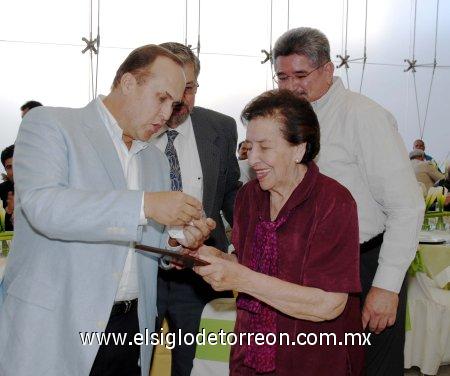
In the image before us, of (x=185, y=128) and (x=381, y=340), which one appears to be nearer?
(x=381, y=340)

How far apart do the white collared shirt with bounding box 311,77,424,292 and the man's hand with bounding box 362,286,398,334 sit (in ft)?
0.10

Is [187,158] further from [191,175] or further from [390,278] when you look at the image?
[390,278]

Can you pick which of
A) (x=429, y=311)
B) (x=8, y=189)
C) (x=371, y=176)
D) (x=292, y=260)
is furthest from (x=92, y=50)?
(x=292, y=260)

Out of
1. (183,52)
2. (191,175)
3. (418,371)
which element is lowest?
(418,371)

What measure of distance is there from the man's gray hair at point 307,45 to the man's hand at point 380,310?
96 cm

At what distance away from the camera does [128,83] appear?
1863mm

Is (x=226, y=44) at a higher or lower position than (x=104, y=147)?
higher

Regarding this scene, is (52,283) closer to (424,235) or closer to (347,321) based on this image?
(347,321)

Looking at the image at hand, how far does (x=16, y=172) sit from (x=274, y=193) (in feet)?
2.74

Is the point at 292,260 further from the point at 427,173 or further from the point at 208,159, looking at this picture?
the point at 427,173

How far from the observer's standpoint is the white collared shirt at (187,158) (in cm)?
270

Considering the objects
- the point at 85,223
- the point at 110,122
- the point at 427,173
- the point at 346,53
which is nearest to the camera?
the point at 85,223

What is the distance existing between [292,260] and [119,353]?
0.67 m

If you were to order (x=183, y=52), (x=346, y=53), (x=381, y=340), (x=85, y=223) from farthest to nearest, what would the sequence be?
(x=346, y=53)
(x=183, y=52)
(x=381, y=340)
(x=85, y=223)
